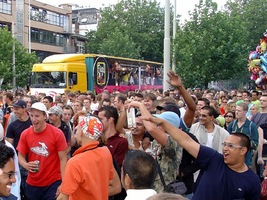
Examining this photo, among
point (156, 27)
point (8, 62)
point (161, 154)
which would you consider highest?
point (156, 27)

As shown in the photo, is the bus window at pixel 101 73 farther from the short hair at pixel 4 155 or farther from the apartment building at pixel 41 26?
the short hair at pixel 4 155

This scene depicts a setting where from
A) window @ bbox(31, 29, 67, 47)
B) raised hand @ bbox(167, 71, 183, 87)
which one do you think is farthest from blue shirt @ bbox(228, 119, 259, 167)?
window @ bbox(31, 29, 67, 47)

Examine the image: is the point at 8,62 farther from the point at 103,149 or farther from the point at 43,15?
the point at 103,149

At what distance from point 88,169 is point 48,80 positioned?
20.3 metres

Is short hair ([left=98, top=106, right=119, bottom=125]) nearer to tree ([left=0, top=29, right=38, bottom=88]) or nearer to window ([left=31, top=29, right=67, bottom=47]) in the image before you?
tree ([left=0, top=29, right=38, bottom=88])

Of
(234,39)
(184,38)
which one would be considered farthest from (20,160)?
(234,39)

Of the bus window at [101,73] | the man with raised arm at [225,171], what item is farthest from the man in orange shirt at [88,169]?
the bus window at [101,73]

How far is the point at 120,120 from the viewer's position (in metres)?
5.47

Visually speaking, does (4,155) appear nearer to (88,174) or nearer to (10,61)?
(88,174)

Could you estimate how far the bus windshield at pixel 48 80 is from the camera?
75.1 feet

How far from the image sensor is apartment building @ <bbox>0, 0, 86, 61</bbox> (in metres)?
45.6

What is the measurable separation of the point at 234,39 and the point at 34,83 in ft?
→ 39.4

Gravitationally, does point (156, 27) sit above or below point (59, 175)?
above

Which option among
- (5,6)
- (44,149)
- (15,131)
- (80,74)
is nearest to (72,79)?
(80,74)
